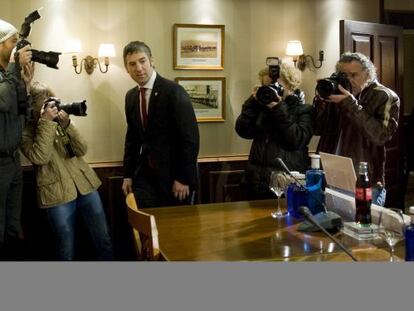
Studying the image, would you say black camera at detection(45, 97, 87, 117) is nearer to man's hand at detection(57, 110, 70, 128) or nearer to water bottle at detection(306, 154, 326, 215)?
man's hand at detection(57, 110, 70, 128)

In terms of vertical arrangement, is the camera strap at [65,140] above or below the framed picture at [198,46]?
below

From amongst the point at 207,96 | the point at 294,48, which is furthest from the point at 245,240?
the point at 294,48

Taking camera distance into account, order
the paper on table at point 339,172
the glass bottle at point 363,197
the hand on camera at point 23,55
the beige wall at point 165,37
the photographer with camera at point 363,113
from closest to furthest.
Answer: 1. the glass bottle at point 363,197
2. the paper on table at point 339,172
3. the photographer with camera at point 363,113
4. the hand on camera at point 23,55
5. the beige wall at point 165,37

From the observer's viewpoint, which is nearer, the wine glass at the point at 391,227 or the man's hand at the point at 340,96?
the wine glass at the point at 391,227

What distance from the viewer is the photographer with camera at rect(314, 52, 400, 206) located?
235 cm

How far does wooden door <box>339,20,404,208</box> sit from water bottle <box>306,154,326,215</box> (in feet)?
6.11

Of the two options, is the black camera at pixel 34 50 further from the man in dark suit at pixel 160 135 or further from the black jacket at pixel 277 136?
the black jacket at pixel 277 136

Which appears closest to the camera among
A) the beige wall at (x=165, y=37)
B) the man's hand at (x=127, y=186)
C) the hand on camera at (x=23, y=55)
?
the hand on camera at (x=23, y=55)

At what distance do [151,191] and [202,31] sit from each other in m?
1.26

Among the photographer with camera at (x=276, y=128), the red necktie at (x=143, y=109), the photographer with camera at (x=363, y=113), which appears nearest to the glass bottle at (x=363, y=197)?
the photographer with camera at (x=363, y=113)

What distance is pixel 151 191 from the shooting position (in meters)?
2.75

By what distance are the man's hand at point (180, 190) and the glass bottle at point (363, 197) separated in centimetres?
126

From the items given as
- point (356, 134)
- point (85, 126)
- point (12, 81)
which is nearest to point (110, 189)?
point (85, 126)

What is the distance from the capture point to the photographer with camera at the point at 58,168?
260cm
